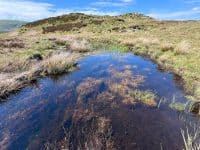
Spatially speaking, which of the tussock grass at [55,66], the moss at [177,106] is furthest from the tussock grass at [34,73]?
the moss at [177,106]

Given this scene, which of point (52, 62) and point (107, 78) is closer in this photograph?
point (107, 78)

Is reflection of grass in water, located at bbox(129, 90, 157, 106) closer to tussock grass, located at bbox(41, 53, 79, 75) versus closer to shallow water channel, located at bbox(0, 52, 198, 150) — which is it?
shallow water channel, located at bbox(0, 52, 198, 150)

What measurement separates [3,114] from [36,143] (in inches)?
157

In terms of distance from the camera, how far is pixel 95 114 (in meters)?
13.2

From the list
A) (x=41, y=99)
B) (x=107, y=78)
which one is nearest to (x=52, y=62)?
(x=107, y=78)

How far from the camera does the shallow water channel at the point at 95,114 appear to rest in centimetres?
1046

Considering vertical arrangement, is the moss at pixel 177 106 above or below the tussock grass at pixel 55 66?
below

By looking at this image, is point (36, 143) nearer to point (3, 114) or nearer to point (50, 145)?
point (50, 145)

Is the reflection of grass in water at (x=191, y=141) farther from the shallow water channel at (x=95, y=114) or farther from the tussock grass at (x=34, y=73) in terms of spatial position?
the tussock grass at (x=34, y=73)

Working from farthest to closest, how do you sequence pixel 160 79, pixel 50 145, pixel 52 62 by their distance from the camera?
1. pixel 52 62
2. pixel 160 79
3. pixel 50 145

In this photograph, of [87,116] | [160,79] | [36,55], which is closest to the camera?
[87,116]

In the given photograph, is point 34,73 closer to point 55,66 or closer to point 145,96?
point 55,66

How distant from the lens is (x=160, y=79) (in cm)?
1962

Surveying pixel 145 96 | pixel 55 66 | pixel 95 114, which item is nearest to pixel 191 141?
pixel 95 114
